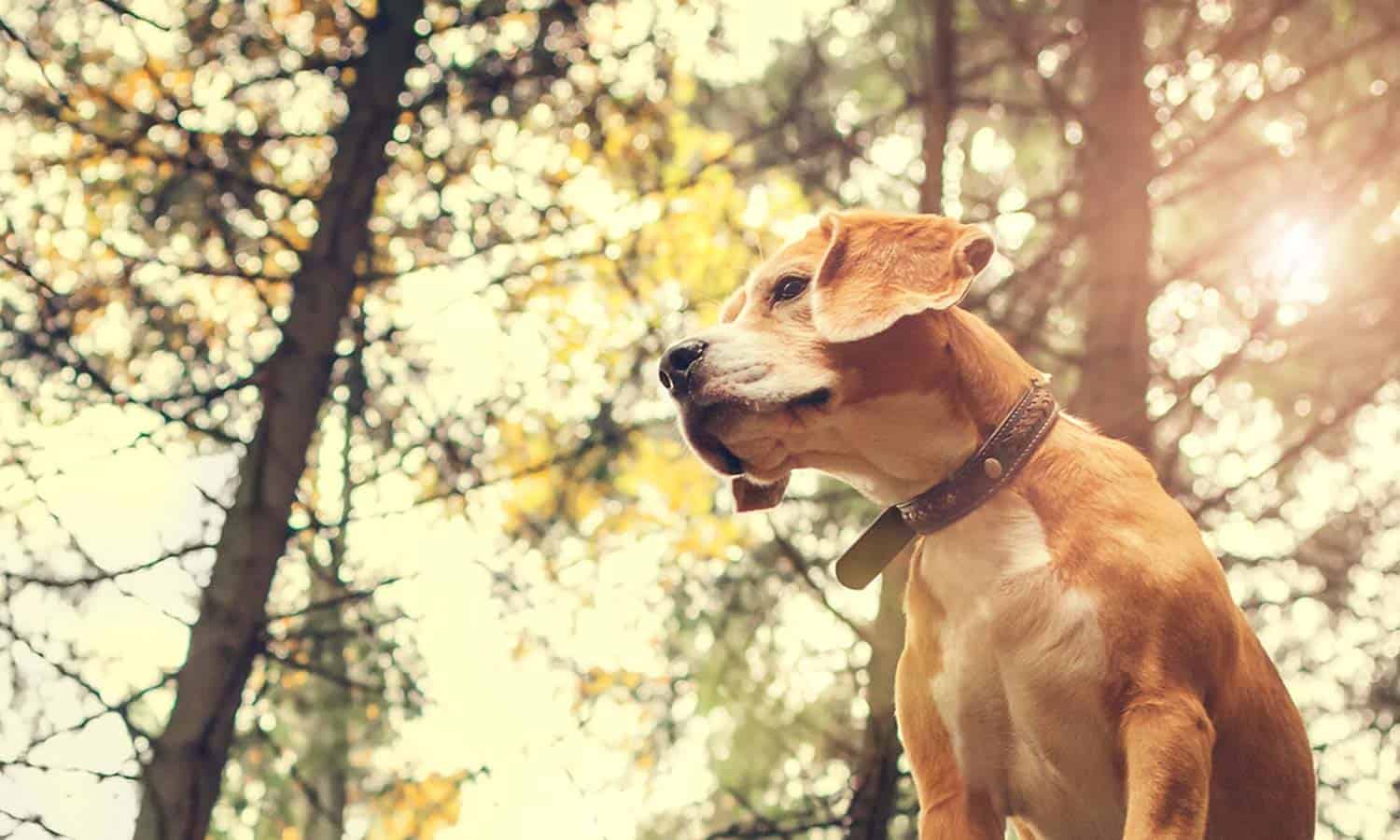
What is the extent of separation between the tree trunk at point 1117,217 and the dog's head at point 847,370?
1828 millimetres

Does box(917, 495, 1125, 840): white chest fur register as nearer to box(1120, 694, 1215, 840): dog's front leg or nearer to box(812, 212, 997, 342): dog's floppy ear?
box(1120, 694, 1215, 840): dog's front leg

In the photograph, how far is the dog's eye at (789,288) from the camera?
2176 mm

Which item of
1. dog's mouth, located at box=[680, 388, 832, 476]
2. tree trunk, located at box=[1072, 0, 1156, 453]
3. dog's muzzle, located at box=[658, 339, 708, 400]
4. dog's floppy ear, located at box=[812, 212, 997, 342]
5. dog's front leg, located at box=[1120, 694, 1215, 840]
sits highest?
tree trunk, located at box=[1072, 0, 1156, 453]

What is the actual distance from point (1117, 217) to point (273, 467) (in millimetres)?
2564

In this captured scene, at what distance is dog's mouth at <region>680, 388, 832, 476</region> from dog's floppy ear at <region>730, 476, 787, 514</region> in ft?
0.39

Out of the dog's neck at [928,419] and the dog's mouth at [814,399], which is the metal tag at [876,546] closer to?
the dog's neck at [928,419]

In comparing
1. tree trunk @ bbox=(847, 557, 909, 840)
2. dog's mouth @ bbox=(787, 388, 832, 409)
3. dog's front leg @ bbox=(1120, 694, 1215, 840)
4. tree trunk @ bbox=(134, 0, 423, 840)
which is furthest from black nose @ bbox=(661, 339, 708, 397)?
tree trunk @ bbox=(134, 0, 423, 840)

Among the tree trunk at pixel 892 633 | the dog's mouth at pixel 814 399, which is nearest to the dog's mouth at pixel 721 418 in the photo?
the dog's mouth at pixel 814 399

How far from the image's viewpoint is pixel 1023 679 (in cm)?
194

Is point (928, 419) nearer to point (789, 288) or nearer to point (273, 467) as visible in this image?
point (789, 288)

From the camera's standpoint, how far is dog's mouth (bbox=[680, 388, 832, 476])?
193 centimetres

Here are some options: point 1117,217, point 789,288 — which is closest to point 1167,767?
point 789,288

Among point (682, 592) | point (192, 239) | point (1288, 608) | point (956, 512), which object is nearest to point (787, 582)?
point (682, 592)

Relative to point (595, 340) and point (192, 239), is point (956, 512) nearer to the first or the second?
point (595, 340)
